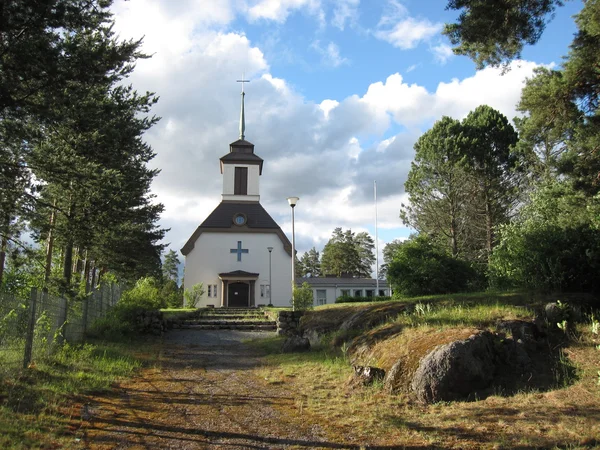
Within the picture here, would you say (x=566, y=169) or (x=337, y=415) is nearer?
(x=337, y=415)

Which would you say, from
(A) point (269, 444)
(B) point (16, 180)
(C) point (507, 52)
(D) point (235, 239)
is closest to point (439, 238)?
(D) point (235, 239)

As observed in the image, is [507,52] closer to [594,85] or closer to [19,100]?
[594,85]

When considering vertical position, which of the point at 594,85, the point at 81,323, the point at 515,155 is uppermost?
the point at 515,155

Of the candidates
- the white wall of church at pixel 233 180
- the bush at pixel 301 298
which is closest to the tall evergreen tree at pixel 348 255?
the white wall of church at pixel 233 180

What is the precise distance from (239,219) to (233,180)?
13.8 feet

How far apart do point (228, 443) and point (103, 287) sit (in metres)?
12.1

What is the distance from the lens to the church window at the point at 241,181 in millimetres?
41844

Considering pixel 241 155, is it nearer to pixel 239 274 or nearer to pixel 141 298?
pixel 239 274

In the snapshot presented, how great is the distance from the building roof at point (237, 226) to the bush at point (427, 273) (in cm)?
2377

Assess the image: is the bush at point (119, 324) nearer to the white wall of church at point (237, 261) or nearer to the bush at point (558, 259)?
the bush at point (558, 259)

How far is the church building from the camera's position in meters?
38.0

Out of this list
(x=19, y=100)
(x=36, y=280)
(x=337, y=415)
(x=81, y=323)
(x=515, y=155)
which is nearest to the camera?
(x=337, y=415)

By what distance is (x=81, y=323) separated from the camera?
449 inches

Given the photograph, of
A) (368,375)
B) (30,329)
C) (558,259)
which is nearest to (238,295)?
(558,259)
